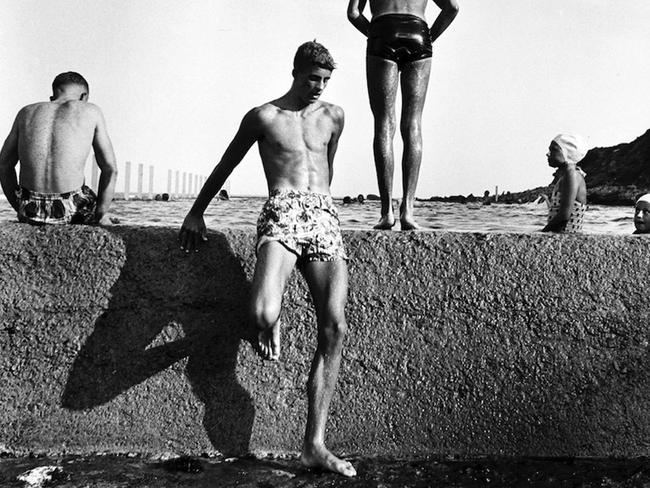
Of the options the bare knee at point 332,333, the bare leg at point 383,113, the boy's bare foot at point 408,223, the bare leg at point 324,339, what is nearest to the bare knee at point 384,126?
the bare leg at point 383,113

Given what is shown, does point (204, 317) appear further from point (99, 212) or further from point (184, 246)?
point (99, 212)

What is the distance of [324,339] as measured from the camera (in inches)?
126

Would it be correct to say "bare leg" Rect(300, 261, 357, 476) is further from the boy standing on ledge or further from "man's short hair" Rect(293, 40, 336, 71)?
"man's short hair" Rect(293, 40, 336, 71)

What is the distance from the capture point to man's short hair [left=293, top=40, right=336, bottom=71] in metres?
3.29

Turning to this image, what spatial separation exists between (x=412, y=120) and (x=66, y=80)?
2121mm

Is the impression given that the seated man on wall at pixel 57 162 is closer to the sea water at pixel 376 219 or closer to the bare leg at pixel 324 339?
the sea water at pixel 376 219

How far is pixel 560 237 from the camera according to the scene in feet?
11.6

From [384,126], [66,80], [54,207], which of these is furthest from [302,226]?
[66,80]

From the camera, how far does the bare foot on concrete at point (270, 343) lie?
3162mm

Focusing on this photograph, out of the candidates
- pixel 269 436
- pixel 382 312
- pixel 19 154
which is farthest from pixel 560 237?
pixel 19 154

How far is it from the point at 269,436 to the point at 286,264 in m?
0.93

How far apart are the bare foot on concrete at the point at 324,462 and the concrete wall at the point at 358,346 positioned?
317mm

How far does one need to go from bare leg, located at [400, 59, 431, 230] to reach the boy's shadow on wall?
1.32 m

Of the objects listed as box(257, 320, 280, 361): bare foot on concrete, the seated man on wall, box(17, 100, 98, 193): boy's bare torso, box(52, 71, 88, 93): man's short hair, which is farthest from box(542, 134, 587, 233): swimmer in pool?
box(52, 71, 88, 93): man's short hair
